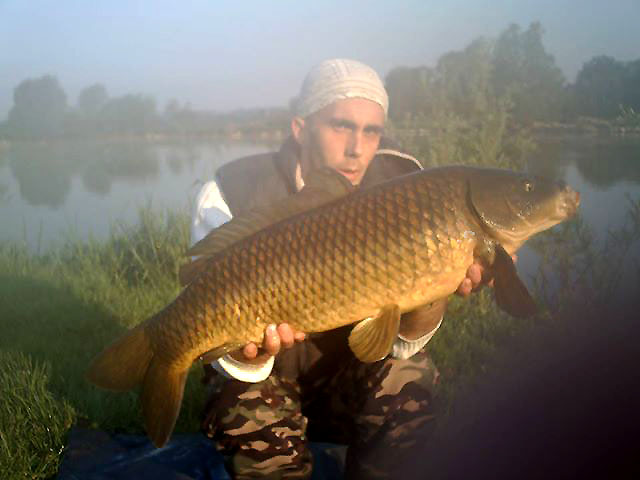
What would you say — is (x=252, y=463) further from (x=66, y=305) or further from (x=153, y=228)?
(x=153, y=228)

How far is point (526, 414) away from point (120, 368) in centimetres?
154

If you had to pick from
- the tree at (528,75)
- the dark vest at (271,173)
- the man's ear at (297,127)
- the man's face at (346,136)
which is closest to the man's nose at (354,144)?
the man's face at (346,136)

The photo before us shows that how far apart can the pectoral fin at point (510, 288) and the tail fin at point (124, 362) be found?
1.02 metres

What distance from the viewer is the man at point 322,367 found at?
1.79 meters

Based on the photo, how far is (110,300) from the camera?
152 inches

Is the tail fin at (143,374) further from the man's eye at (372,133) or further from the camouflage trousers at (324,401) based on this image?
the man's eye at (372,133)

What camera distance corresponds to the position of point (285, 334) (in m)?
1.47

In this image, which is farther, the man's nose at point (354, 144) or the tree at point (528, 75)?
the tree at point (528, 75)

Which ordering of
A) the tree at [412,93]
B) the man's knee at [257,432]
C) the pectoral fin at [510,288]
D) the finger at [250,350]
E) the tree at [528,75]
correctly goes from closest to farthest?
the pectoral fin at [510,288] → the finger at [250,350] → the man's knee at [257,432] → the tree at [528,75] → the tree at [412,93]

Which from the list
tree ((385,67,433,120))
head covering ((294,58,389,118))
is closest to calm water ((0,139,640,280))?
head covering ((294,58,389,118))

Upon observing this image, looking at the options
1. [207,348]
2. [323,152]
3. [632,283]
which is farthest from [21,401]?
[632,283]

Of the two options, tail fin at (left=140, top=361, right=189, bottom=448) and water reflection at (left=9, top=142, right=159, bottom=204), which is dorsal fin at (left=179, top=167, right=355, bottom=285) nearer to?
tail fin at (left=140, top=361, right=189, bottom=448)

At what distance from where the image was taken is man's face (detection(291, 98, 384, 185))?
2.04 meters

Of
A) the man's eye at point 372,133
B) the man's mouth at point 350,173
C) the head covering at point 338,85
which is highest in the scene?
the head covering at point 338,85
